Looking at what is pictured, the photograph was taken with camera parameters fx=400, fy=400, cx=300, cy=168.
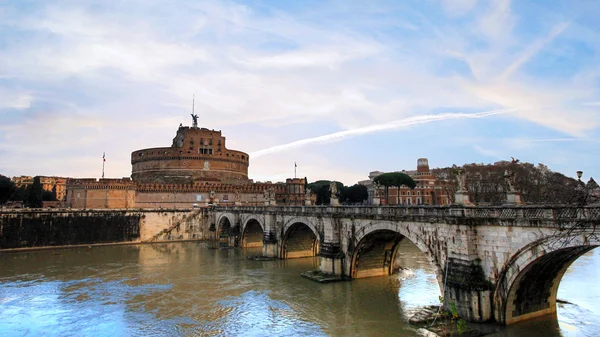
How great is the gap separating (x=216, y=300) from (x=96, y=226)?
3313cm

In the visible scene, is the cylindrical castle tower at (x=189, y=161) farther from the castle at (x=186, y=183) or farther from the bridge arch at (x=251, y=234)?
the bridge arch at (x=251, y=234)

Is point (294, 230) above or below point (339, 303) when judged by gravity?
above

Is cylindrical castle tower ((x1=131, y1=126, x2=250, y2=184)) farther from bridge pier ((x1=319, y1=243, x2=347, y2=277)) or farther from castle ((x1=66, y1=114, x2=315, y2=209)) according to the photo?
bridge pier ((x1=319, y1=243, x2=347, y2=277))

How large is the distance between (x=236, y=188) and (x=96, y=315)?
1848 inches

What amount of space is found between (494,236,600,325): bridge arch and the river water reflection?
722mm

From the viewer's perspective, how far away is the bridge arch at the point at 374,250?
22.2 meters

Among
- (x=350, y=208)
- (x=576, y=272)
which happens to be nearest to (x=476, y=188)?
(x=576, y=272)

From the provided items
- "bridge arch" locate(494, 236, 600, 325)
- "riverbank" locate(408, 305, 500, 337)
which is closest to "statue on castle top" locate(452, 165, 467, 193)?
"bridge arch" locate(494, 236, 600, 325)

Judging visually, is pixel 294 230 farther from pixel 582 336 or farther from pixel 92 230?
pixel 92 230

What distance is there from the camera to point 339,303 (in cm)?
2006

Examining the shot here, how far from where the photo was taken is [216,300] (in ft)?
70.5

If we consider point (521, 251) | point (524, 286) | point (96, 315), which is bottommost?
point (96, 315)

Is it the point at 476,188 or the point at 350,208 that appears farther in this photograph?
the point at 476,188

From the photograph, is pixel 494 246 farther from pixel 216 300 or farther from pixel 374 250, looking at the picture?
pixel 216 300
